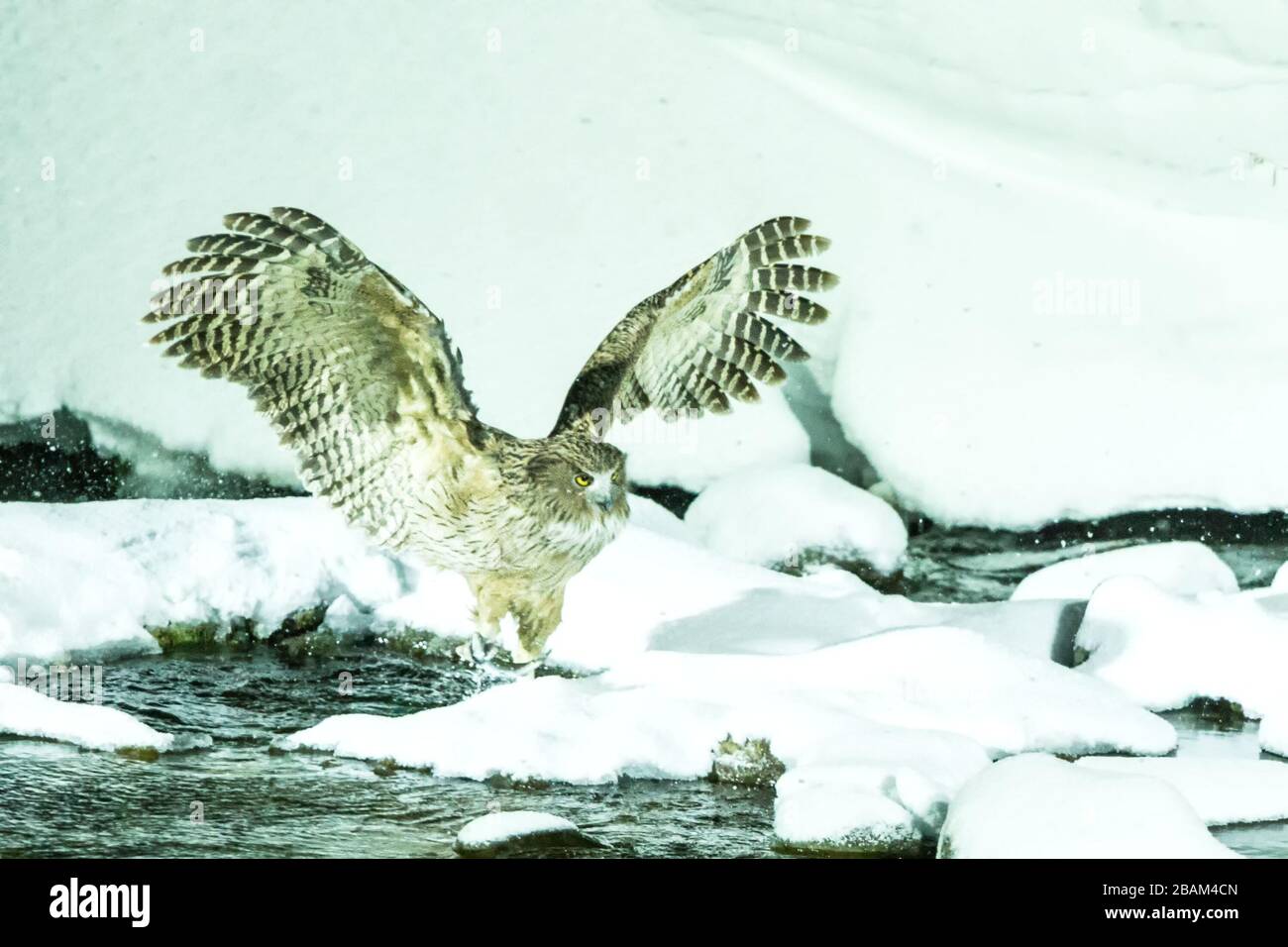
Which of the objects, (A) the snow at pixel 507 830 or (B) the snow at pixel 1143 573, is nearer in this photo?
(A) the snow at pixel 507 830

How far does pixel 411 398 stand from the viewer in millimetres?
5953

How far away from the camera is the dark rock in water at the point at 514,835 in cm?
447

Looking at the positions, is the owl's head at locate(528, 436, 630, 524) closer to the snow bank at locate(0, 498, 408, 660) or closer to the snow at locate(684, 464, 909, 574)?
the snow bank at locate(0, 498, 408, 660)

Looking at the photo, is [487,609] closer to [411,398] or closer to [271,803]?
[411,398]

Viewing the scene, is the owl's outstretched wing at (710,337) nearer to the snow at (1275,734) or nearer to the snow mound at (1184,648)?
the snow mound at (1184,648)

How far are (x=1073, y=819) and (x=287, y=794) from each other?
226 cm

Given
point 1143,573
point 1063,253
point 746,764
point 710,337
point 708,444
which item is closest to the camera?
point 746,764

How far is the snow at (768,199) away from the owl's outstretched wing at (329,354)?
11.3 feet

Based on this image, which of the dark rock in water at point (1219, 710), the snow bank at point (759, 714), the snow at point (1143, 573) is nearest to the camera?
the snow bank at point (759, 714)

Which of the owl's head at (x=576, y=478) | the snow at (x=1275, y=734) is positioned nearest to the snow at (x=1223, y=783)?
the snow at (x=1275, y=734)

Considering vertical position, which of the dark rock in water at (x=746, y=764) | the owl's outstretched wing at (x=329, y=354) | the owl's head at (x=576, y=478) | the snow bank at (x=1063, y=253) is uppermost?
the snow bank at (x=1063, y=253)

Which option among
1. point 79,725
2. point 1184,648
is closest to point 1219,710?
point 1184,648

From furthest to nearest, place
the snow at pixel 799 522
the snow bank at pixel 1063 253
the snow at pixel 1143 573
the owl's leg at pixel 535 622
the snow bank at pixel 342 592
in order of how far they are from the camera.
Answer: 1. the snow bank at pixel 1063 253
2. the snow at pixel 799 522
3. the snow at pixel 1143 573
4. the snow bank at pixel 342 592
5. the owl's leg at pixel 535 622

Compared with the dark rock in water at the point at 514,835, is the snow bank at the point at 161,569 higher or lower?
higher
